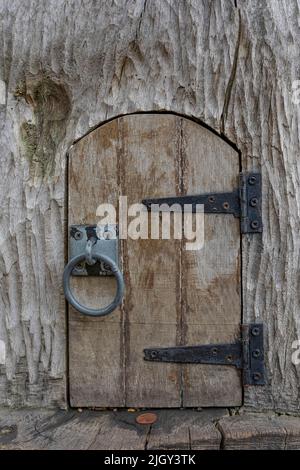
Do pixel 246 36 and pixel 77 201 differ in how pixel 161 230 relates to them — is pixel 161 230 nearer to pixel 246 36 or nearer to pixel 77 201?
pixel 77 201

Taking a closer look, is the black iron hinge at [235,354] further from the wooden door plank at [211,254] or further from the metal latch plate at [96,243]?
the metal latch plate at [96,243]

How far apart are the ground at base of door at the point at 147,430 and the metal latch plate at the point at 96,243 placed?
371 mm

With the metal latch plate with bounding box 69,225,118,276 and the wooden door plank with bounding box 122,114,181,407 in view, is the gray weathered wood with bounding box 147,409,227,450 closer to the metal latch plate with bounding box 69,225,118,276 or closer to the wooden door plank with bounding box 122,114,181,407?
the wooden door plank with bounding box 122,114,181,407

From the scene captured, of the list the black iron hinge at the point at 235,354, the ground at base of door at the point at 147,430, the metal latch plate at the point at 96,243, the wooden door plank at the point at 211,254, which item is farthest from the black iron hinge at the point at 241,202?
the ground at base of door at the point at 147,430

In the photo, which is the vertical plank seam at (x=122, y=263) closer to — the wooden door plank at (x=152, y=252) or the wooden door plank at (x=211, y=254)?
the wooden door plank at (x=152, y=252)

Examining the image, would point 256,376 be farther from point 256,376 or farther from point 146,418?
point 146,418

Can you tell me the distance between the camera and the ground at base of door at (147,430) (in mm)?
1477

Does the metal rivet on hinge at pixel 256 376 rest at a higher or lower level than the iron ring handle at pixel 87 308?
lower

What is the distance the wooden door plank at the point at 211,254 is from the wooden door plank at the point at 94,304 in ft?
0.61

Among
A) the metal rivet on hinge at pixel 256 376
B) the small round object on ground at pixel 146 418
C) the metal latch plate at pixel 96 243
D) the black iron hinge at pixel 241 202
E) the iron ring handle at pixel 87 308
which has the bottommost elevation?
the small round object on ground at pixel 146 418

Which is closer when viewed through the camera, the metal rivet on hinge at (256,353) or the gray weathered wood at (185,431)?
the gray weathered wood at (185,431)

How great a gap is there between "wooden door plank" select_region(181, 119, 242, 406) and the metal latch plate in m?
0.18

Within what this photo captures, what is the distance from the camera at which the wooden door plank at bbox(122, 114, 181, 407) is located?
160 cm

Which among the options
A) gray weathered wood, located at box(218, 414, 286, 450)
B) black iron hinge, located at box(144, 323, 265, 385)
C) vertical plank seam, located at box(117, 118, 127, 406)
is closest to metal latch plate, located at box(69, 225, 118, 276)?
vertical plank seam, located at box(117, 118, 127, 406)
